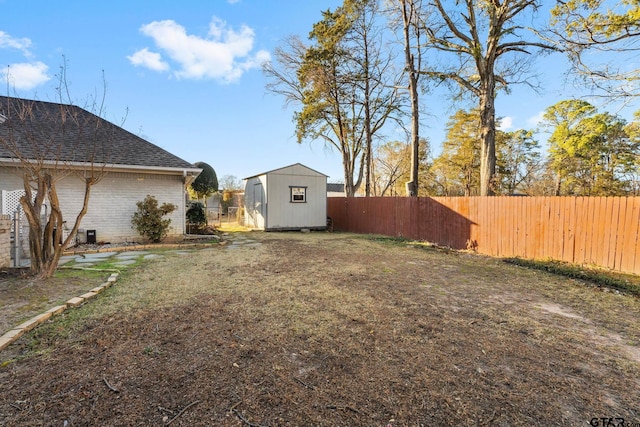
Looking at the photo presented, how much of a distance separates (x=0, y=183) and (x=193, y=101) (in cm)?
645

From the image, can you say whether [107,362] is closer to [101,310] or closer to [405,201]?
[101,310]

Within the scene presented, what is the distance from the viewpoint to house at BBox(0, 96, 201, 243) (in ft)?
24.2

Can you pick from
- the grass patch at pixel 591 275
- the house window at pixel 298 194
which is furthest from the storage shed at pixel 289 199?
the grass patch at pixel 591 275

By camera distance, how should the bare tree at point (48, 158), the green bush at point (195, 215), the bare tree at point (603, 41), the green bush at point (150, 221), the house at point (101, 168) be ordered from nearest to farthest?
the bare tree at point (48, 158)
the bare tree at point (603, 41)
the house at point (101, 168)
the green bush at point (150, 221)
the green bush at point (195, 215)

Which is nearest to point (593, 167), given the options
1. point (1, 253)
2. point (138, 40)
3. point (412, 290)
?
point (412, 290)

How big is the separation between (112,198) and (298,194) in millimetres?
7005

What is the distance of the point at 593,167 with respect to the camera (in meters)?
17.9

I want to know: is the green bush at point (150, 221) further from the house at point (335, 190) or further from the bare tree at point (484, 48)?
the house at point (335, 190)

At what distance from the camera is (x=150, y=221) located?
8141mm

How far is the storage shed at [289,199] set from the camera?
12766 millimetres

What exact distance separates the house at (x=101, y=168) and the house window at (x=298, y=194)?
186 inches

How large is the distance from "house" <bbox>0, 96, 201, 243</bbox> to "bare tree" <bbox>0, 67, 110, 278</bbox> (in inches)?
1.0

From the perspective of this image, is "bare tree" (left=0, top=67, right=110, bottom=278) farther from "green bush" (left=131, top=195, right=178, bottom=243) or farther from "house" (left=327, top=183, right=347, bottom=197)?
"house" (left=327, top=183, right=347, bottom=197)

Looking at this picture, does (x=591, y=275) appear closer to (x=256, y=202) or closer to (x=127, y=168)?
(x=127, y=168)
